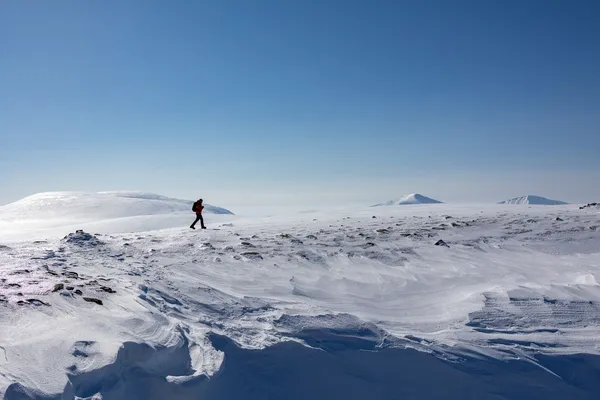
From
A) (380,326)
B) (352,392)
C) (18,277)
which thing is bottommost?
(352,392)

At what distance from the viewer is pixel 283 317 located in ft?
20.1

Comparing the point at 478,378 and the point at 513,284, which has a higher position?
Answer: the point at 513,284

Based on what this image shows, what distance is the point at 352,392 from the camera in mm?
4922

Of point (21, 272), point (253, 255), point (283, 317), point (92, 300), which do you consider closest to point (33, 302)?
point (92, 300)

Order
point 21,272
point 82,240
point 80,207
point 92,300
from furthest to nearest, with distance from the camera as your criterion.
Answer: point 80,207 < point 82,240 < point 21,272 < point 92,300

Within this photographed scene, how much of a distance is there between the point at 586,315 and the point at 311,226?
9633mm

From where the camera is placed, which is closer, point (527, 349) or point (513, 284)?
point (527, 349)

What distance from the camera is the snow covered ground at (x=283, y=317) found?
14.4 feet

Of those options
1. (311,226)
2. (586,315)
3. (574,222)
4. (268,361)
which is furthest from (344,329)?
(574,222)

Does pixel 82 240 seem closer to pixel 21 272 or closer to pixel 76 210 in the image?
pixel 21 272

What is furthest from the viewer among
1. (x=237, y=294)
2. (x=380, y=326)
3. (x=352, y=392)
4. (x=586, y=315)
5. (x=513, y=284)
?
(x=513, y=284)

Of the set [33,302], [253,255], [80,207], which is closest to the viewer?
[33,302]

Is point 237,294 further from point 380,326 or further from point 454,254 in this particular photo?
point 454,254

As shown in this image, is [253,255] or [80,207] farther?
[80,207]
